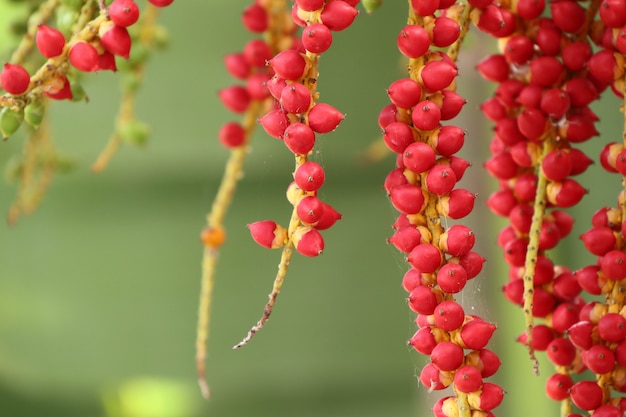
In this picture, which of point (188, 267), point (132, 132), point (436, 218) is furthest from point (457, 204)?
point (188, 267)

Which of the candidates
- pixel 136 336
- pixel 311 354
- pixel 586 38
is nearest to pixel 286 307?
pixel 311 354

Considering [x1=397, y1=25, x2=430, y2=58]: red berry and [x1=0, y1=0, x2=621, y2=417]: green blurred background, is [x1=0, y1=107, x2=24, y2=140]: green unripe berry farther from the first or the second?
[x1=0, y1=0, x2=621, y2=417]: green blurred background

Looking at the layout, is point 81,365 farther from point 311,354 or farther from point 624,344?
point 624,344

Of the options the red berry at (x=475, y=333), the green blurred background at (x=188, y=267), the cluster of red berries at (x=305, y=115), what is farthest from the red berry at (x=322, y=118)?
the green blurred background at (x=188, y=267)

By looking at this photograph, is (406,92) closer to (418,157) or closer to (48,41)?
(418,157)

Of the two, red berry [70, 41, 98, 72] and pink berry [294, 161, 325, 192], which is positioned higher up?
red berry [70, 41, 98, 72]

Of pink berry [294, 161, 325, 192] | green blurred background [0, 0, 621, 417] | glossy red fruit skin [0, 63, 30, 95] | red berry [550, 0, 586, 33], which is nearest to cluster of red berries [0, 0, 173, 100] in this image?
glossy red fruit skin [0, 63, 30, 95]
